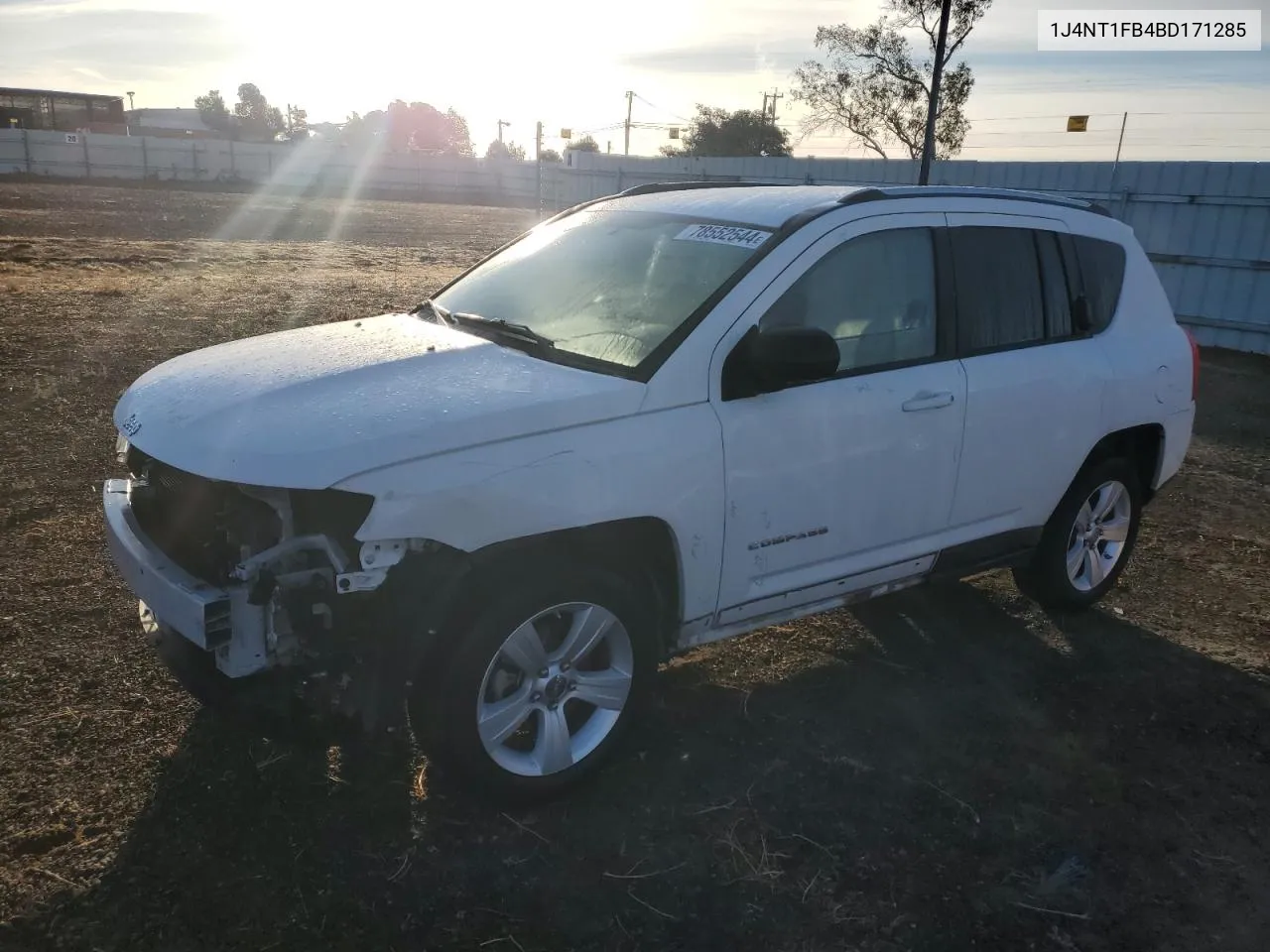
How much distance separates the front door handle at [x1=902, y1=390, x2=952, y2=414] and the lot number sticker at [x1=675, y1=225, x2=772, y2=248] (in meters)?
0.83

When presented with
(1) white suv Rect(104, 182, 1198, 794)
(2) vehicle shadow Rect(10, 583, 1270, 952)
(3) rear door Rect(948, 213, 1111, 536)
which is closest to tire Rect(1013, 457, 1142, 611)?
(1) white suv Rect(104, 182, 1198, 794)

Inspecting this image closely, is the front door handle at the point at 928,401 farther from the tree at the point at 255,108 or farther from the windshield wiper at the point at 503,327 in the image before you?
the tree at the point at 255,108

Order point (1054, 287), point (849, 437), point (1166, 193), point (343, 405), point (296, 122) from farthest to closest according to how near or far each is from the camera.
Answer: point (296, 122) → point (1166, 193) → point (1054, 287) → point (849, 437) → point (343, 405)

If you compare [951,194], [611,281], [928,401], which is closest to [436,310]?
[611,281]

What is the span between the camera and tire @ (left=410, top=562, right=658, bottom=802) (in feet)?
9.56

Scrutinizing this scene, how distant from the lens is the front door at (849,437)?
3.41 m

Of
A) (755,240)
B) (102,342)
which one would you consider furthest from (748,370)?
(102,342)

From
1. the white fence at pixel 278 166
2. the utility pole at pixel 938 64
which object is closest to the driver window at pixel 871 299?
the utility pole at pixel 938 64

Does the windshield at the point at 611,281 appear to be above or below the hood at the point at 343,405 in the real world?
above

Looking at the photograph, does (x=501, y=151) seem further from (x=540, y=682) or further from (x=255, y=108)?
(x=540, y=682)

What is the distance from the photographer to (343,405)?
297 cm

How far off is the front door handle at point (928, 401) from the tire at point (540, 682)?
130 centimetres

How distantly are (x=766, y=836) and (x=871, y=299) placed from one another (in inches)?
78.7

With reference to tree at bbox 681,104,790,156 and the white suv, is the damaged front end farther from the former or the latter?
tree at bbox 681,104,790,156
